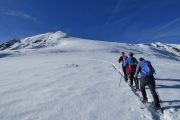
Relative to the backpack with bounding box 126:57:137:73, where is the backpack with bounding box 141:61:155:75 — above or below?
above

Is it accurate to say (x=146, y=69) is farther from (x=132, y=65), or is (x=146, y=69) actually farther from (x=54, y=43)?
(x=54, y=43)

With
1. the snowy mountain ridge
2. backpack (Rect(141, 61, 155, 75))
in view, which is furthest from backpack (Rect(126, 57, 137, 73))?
the snowy mountain ridge

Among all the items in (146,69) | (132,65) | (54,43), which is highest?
(146,69)

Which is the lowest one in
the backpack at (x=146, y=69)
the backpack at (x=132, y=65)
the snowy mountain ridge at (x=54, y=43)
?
the snowy mountain ridge at (x=54, y=43)

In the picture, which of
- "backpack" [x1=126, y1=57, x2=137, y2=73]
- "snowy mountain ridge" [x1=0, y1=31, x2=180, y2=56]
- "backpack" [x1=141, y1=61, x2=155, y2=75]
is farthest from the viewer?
"snowy mountain ridge" [x1=0, y1=31, x2=180, y2=56]

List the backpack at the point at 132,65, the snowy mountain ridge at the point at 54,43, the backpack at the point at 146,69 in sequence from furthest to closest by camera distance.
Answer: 1. the snowy mountain ridge at the point at 54,43
2. the backpack at the point at 132,65
3. the backpack at the point at 146,69

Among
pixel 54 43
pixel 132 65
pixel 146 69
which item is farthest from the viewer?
pixel 54 43

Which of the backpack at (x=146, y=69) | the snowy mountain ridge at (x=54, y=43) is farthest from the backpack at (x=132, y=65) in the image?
the snowy mountain ridge at (x=54, y=43)

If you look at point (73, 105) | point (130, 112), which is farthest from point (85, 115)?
point (130, 112)

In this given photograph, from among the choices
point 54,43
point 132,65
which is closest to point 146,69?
point 132,65

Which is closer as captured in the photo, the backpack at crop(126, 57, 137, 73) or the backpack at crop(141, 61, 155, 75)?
the backpack at crop(141, 61, 155, 75)

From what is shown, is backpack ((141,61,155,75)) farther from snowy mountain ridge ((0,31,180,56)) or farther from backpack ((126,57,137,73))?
snowy mountain ridge ((0,31,180,56))

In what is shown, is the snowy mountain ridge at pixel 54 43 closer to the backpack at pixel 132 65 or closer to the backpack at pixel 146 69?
the backpack at pixel 132 65

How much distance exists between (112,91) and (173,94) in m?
2.87
